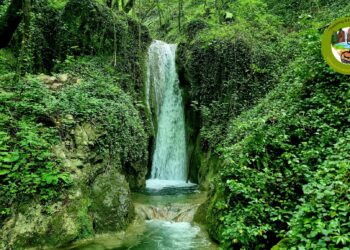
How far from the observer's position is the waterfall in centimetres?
1427

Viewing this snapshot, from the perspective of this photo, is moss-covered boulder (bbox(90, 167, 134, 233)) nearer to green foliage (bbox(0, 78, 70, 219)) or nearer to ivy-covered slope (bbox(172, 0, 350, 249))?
green foliage (bbox(0, 78, 70, 219))

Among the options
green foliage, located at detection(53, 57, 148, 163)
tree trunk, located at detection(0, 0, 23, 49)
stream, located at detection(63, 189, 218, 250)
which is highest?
tree trunk, located at detection(0, 0, 23, 49)

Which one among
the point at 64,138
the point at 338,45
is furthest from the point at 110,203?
the point at 338,45

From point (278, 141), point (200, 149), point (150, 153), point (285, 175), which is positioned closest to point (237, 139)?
point (278, 141)

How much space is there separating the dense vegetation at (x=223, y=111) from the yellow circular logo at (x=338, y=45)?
1.38 metres

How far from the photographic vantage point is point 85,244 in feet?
20.3

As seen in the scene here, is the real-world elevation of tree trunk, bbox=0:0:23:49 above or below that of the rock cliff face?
above

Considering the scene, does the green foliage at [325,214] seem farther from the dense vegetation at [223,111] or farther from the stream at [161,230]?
the stream at [161,230]

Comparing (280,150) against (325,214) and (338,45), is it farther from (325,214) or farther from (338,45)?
(338,45)

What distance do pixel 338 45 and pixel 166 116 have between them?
38.5ft

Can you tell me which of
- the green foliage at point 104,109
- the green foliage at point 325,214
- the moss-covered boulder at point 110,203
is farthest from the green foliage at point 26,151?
the green foliage at point 325,214

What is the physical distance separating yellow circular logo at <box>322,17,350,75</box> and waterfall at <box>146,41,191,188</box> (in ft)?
33.9

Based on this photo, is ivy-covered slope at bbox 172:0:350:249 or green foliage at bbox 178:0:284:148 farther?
green foliage at bbox 178:0:284:148

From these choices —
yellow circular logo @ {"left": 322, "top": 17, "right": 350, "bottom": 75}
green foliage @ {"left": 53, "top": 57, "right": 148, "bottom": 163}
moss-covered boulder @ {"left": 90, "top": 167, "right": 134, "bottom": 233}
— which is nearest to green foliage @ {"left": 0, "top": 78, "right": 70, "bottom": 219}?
green foliage @ {"left": 53, "top": 57, "right": 148, "bottom": 163}
